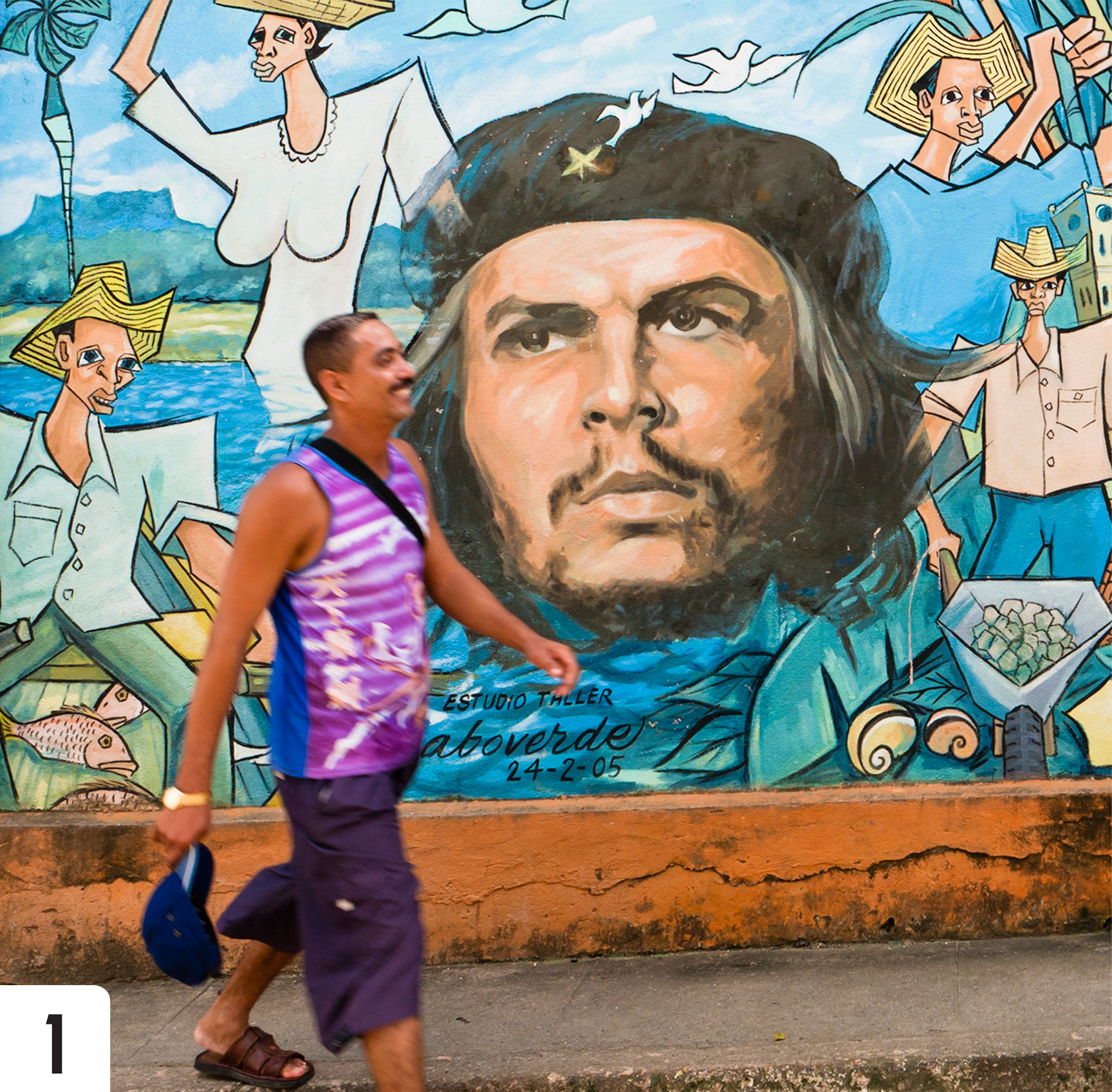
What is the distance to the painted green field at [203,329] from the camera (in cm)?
429

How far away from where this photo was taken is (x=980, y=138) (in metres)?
4.41

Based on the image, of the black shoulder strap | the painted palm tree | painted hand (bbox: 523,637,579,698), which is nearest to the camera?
the black shoulder strap

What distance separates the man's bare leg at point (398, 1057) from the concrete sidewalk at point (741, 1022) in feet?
2.30

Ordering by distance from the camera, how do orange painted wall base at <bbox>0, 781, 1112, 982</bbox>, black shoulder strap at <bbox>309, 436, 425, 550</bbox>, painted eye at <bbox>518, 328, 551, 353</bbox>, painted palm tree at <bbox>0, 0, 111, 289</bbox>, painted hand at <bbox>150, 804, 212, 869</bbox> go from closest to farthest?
painted hand at <bbox>150, 804, 212, 869</bbox>, black shoulder strap at <bbox>309, 436, 425, 550</bbox>, orange painted wall base at <bbox>0, 781, 1112, 982</bbox>, painted palm tree at <bbox>0, 0, 111, 289</bbox>, painted eye at <bbox>518, 328, 551, 353</bbox>

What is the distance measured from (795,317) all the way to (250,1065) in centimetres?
298

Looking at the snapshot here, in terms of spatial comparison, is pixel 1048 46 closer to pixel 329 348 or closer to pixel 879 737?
pixel 879 737

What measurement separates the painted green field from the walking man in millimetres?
1518

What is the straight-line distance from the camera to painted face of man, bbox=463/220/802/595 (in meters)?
4.35

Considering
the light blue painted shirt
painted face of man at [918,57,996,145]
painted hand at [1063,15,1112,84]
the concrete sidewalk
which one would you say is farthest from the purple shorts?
painted hand at [1063,15,1112,84]

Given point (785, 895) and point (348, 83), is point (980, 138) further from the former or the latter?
point (785, 895)

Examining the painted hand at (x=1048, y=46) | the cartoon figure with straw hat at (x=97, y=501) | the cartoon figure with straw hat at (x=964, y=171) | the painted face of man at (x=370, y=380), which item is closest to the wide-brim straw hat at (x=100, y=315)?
the cartoon figure with straw hat at (x=97, y=501)

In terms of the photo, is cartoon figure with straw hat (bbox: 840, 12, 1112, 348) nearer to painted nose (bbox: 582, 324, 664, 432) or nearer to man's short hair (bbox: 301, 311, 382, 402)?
painted nose (bbox: 582, 324, 664, 432)

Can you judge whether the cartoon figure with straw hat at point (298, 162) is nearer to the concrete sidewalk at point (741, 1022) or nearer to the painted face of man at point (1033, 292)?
the concrete sidewalk at point (741, 1022)

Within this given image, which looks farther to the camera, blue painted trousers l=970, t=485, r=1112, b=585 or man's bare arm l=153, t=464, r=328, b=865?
blue painted trousers l=970, t=485, r=1112, b=585
